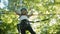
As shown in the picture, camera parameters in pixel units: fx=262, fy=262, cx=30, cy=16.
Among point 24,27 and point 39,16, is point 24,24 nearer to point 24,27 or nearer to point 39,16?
point 24,27

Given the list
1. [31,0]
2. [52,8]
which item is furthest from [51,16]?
[31,0]

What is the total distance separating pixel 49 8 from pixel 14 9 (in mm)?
481

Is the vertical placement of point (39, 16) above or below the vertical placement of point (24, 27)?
above

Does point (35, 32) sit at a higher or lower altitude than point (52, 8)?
lower

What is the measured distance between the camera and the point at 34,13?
357cm

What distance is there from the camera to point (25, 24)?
3.57 metres

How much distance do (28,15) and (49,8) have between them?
0.31 metres

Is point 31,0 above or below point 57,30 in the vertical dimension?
above

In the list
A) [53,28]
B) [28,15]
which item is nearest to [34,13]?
[28,15]

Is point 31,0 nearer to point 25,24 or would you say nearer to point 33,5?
point 33,5

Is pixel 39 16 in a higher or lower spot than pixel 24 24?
higher

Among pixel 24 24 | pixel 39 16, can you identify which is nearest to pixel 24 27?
pixel 24 24

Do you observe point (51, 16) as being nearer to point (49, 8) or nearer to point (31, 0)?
point (49, 8)

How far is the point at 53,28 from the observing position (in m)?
3.56
